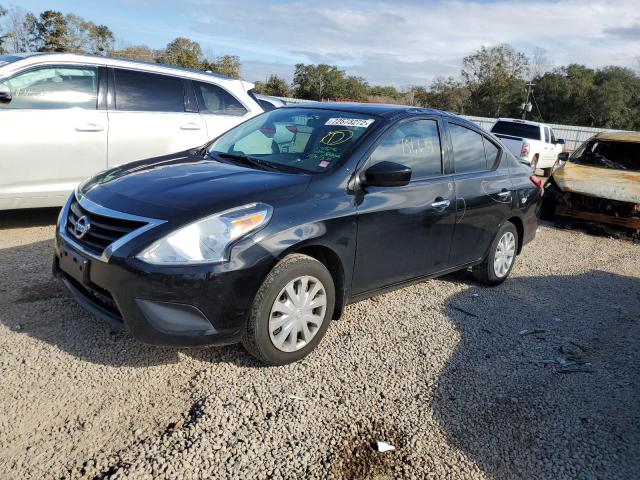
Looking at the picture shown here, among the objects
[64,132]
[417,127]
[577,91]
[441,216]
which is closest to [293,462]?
[441,216]

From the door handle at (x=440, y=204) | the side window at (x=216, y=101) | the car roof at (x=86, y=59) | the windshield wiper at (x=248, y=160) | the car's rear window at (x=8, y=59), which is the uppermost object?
the car roof at (x=86, y=59)

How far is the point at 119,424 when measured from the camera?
278cm

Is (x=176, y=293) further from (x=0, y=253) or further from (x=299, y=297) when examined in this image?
(x=0, y=253)

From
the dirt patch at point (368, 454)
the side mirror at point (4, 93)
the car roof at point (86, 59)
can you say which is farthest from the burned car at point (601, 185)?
the side mirror at point (4, 93)

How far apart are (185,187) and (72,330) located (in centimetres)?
128

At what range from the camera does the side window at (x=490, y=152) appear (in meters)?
5.17

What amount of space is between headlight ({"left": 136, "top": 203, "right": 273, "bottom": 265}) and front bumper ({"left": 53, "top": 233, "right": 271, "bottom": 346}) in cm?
6

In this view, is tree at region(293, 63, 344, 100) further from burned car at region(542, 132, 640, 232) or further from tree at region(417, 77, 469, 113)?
burned car at region(542, 132, 640, 232)

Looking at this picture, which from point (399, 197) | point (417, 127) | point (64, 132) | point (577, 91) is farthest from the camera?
point (577, 91)

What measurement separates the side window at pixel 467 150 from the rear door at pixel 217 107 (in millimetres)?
3084

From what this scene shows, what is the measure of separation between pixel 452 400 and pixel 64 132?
4605 mm

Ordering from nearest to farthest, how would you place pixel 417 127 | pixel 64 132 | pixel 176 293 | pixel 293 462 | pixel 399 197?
1. pixel 293 462
2. pixel 176 293
3. pixel 399 197
4. pixel 417 127
5. pixel 64 132

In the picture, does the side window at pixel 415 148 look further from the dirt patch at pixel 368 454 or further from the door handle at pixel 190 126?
the door handle at pixel 190 126

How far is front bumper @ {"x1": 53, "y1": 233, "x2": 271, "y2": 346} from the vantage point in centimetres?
294
